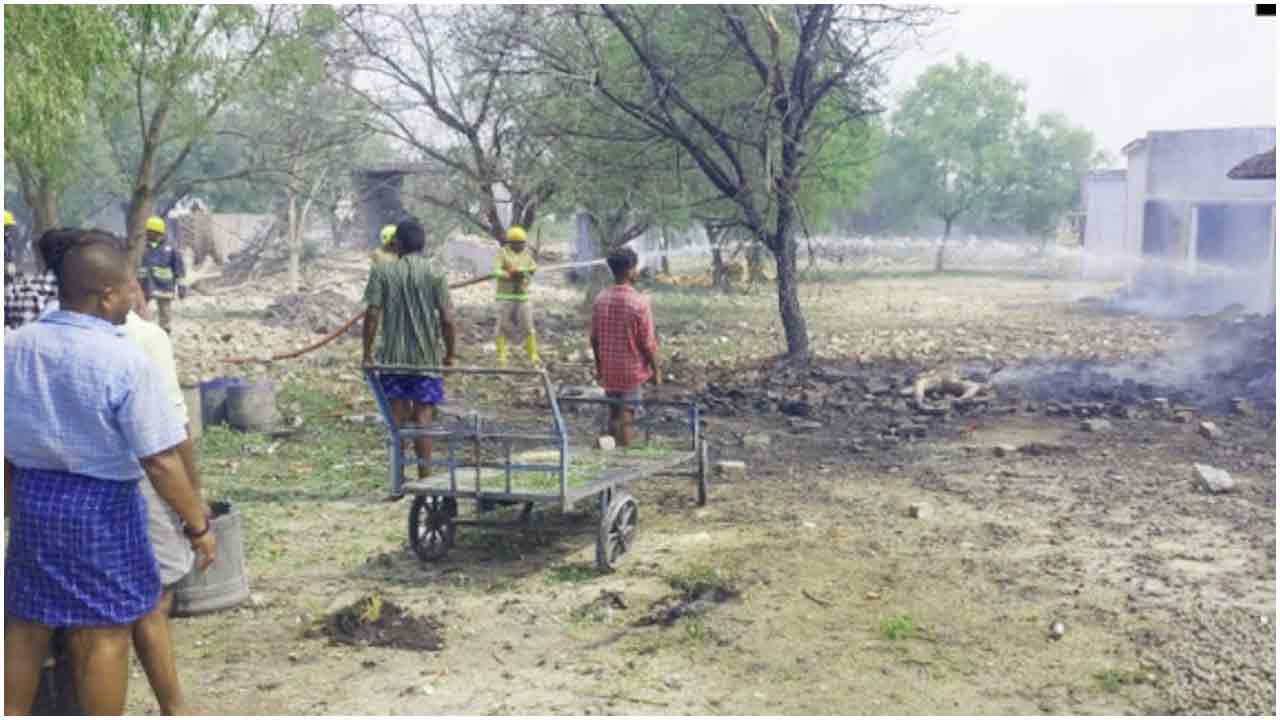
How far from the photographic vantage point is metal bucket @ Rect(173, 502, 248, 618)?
5695 millimetres

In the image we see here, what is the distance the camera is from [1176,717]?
445cm

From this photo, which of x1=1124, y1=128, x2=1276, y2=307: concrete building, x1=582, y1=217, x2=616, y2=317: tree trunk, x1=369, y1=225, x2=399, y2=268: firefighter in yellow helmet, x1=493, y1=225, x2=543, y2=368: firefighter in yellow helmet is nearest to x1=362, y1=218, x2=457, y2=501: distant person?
x1=369, y1=225, x2=399, y2=268: firefighter in yellow helmet

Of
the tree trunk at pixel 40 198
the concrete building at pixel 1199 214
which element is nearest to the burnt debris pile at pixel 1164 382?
the tree trunk at pixel 40 198

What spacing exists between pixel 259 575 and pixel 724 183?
8.33 metres

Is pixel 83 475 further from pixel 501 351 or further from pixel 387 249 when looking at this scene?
pixel 501 351

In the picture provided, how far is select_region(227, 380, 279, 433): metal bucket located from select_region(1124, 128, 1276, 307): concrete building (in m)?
21.1

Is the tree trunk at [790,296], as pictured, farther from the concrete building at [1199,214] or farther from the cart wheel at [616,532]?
the concrete building at [1199,214]

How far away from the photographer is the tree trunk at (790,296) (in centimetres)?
1379

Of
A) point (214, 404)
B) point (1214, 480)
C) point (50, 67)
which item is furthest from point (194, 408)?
point (1214, 480)

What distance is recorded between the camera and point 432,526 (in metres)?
6.68

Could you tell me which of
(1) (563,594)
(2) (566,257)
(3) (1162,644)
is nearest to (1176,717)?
(3) (1162,644)

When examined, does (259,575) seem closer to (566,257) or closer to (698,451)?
(698,451)

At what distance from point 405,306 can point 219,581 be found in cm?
238

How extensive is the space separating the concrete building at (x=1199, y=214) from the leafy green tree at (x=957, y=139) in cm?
1781
